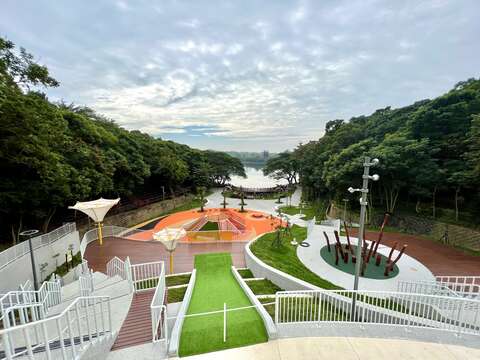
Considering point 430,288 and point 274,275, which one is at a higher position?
point 274,275

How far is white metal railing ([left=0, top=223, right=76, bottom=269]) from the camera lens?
24.4 feet

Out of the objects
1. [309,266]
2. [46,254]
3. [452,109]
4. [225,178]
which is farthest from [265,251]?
[225,178]

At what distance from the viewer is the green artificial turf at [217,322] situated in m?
4.21

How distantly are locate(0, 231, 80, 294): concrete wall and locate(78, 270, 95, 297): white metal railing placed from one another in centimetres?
312

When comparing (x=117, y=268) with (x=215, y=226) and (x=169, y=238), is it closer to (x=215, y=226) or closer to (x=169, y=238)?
(x=169, y=238)

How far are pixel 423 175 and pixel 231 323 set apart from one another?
1472 centimetres

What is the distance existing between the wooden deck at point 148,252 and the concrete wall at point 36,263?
1.01m

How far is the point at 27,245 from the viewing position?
28.1 feet

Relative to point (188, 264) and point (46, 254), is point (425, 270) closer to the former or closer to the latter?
point (188, 264)

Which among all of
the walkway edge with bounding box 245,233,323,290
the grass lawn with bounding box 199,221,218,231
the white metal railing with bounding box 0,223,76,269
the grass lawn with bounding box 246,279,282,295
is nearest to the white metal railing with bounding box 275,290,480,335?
the walkway edge with bounding box 245,233,323,290

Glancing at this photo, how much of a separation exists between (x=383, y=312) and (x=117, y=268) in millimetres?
8196

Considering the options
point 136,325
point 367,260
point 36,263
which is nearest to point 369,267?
point 367,260

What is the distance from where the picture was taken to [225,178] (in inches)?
1577

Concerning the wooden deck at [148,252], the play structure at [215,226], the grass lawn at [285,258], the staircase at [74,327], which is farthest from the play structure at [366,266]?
the staircase at [74,327]
